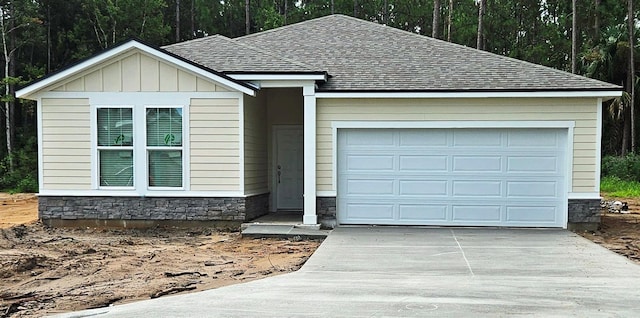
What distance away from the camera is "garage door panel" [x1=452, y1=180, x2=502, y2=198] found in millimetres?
12070

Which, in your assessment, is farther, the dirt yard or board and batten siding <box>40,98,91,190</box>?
board and batten siding <box>40,98,91,190</box>

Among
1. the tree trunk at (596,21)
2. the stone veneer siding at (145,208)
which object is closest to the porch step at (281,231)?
the stone veneer siding at (145,208)

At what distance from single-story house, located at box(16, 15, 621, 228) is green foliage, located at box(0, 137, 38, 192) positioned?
1502 centimetres

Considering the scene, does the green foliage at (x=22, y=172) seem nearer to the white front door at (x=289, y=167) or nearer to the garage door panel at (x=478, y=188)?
the white front door at (x=289, y=167)

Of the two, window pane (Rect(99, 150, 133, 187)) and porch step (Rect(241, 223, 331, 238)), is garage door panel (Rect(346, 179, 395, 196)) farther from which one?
window pane (Rect(99, 150, 133, 187))

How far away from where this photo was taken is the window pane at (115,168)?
1202 centimetres

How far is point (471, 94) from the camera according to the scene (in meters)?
11.8

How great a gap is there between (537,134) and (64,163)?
979 centimetres

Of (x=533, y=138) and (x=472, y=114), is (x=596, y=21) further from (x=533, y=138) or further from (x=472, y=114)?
(x=472, y=114)

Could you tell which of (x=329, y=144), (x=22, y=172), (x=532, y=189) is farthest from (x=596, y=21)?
(x=22, y=172)

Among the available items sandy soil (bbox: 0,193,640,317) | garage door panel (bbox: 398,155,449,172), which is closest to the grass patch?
sandy soil (bbox: 0,193,640,317)

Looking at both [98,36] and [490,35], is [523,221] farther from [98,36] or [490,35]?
[98,36]

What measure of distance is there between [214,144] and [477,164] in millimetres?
5446

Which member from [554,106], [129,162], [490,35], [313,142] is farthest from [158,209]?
[490,35]
